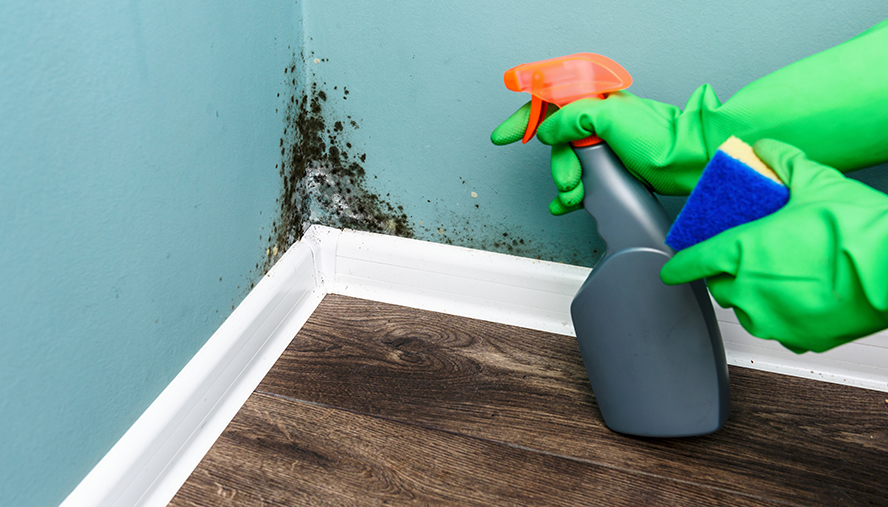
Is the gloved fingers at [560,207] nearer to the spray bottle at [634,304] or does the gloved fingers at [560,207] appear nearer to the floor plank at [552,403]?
the spray bottle at [634,304]

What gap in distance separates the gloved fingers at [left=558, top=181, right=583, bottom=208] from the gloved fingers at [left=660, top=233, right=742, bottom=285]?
18cm

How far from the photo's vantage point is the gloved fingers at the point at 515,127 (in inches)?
28.6

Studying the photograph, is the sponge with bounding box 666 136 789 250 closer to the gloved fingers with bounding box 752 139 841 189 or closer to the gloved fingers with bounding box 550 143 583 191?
the gloved fingers with bounding box 752 139 841 189

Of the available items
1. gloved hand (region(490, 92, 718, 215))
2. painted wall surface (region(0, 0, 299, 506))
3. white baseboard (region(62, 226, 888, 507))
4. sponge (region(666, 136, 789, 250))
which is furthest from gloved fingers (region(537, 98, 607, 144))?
painted wall surface (region(0, 0, 299, 506))

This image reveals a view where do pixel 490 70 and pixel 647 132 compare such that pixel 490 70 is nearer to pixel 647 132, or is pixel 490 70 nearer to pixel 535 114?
pixel 535 114

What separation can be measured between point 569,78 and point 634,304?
0.91 ft

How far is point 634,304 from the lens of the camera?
708mm

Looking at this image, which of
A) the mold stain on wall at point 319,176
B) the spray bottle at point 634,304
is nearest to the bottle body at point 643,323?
the spray bottle at point 634,304

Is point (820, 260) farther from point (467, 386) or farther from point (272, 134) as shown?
point (272, 134)

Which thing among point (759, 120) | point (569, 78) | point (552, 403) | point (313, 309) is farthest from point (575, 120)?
point (313, 309)

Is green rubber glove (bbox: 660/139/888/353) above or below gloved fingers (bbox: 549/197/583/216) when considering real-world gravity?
above

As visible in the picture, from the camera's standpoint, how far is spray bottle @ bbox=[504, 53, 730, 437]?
0.68 metres

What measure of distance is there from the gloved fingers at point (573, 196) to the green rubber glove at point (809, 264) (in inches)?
8.0

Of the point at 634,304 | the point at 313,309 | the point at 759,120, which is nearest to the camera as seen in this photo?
the point at 759,120
